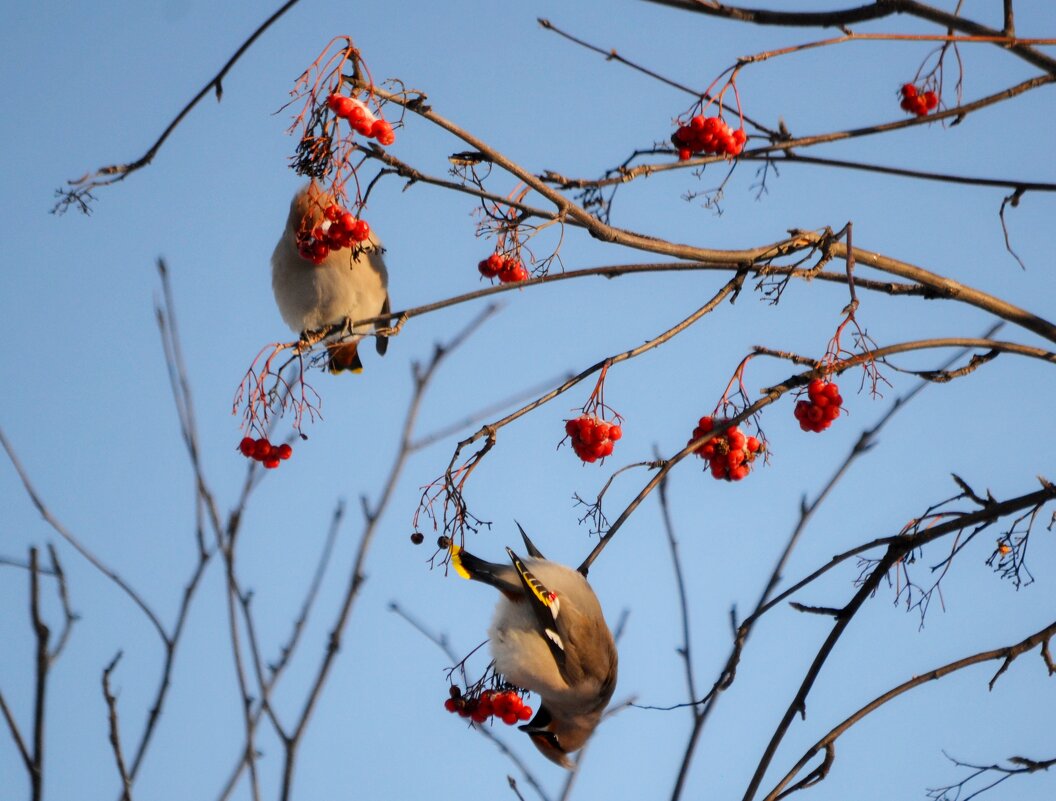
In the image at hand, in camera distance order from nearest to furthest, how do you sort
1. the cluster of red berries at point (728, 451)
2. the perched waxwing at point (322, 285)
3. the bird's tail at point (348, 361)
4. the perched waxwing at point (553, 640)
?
the cluster of red berries at point (728, 451)
the perched waxwing at point (553, 640)
the perched waxwing at point (322, 285)
the bird's tail at point (348, 361)

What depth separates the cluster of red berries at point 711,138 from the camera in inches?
100

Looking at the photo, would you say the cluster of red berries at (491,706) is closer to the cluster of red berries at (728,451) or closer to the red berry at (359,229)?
the cluster of red berries at (728,451)

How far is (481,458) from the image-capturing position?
7.38 ft

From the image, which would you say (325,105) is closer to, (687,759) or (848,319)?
(848,319)

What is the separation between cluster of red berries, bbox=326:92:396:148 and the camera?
2379mm

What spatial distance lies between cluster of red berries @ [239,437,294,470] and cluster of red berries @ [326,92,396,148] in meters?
1.01

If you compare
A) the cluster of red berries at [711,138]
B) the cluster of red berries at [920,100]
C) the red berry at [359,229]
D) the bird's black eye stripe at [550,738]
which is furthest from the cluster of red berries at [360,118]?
the bird's black eye stripe at [550,738]

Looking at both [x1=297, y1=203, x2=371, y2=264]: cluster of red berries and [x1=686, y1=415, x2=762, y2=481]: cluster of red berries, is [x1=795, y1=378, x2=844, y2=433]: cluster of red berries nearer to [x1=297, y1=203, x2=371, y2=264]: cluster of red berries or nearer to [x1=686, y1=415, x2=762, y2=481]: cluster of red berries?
[x1=686, y1=415, x2=762, y2=481]: cluster of red berries

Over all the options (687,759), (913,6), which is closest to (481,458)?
(687,759)

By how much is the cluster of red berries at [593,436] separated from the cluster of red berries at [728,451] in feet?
0.68

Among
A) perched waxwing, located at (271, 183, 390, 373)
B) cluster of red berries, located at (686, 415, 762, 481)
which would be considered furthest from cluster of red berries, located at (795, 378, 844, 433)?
perched waxwing, located at (271, 183, 390, 373)

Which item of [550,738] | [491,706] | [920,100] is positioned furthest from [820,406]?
[550,738]

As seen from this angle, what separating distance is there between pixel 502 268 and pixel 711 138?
0.93 m

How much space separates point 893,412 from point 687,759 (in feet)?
3.80
